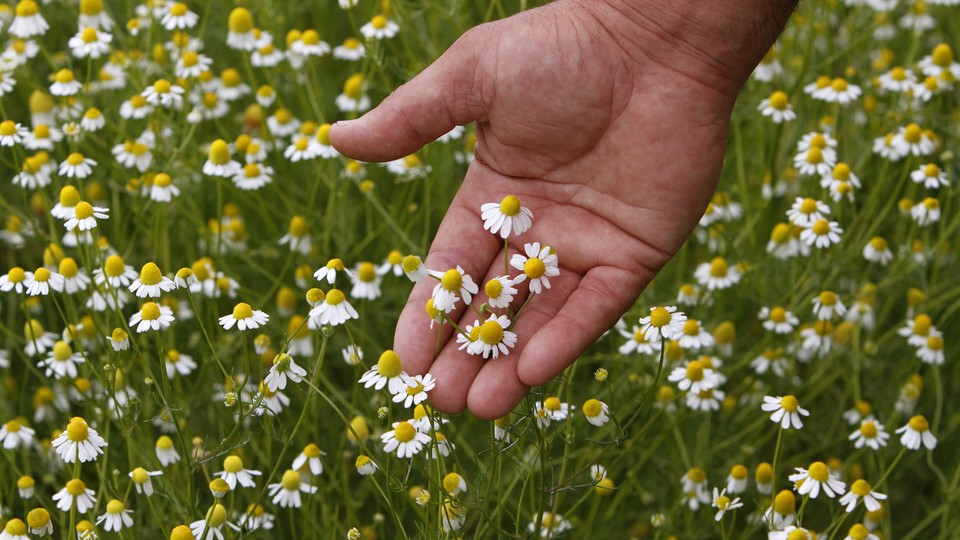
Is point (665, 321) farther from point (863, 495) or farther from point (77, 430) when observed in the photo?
point (77, 430)

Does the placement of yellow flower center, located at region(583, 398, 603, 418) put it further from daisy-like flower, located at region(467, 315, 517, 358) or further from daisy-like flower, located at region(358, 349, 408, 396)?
daisy-like flower, located at region(358, 349, 408, 396)

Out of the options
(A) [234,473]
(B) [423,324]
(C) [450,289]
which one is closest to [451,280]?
(C) [450,289]

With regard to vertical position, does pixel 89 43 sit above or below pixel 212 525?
above

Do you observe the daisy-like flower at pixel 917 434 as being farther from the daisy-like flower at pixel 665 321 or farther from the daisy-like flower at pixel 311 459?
the daisy-like flower at pixel 311 459

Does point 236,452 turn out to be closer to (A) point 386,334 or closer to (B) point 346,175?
(A) point 386,334

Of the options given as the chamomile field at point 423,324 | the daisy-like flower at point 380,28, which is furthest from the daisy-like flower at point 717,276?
the daisy-like flower at point 380,28
